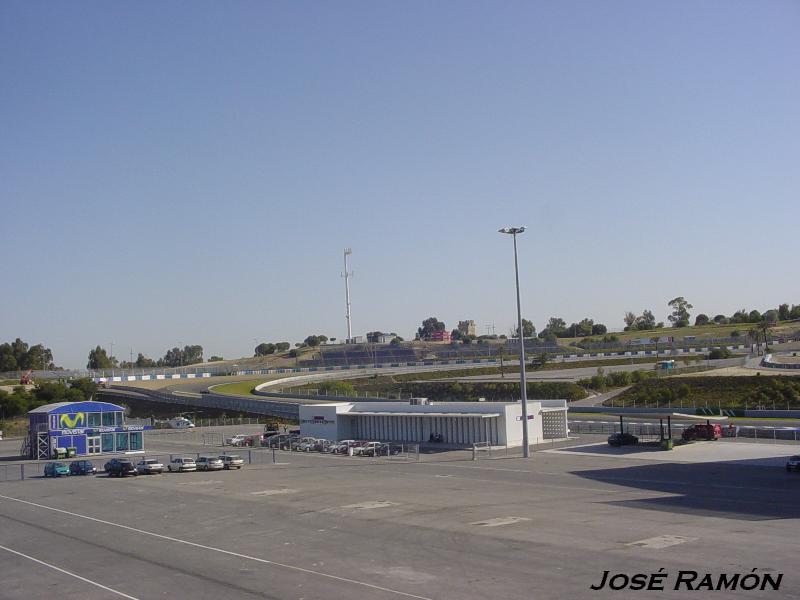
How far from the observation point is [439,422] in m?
61.5

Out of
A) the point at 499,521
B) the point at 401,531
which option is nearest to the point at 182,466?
the point at 401,531

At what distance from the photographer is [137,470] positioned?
4847 centimetres

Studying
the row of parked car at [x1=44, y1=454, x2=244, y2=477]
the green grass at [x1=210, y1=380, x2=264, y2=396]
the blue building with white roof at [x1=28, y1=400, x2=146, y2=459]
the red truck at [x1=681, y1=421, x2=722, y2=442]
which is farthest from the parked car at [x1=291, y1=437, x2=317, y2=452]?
the green grass at [x1=210, y1=380, x2=264, y2=396]

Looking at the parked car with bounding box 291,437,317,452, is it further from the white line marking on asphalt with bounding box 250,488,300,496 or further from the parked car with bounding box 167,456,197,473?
the white line marking on asphalt with bounding box 250,488,300,496

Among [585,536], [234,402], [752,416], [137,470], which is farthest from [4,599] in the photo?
[234,402]

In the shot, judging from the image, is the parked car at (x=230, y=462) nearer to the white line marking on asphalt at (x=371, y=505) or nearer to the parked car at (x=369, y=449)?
the parked car at (x=369, y=449)

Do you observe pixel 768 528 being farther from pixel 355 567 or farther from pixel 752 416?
pixel 752 416

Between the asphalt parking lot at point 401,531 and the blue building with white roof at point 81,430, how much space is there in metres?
18.3

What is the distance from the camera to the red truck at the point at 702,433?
54.3 metres

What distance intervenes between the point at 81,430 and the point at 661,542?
52342 millimetres

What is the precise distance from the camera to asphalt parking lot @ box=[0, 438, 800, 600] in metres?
20.0

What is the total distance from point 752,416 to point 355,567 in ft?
183

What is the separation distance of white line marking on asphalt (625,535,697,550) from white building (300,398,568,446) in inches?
1291

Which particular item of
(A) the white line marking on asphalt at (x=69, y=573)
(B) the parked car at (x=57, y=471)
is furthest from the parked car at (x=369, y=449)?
(A) the white line marking on asphalt at (x=69, y=573)
